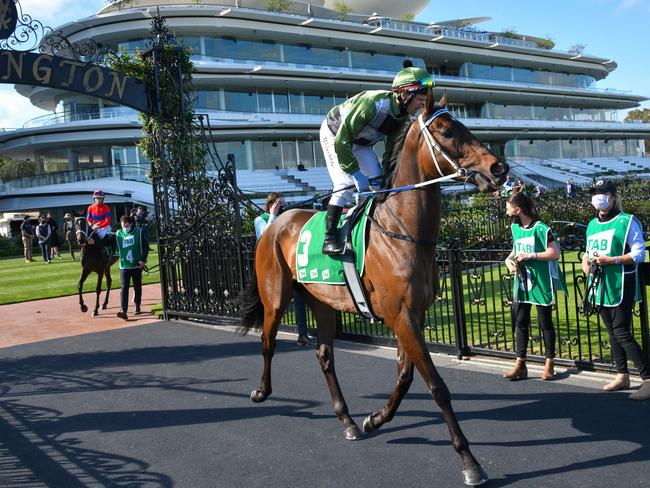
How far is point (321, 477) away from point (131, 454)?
5.14 ft

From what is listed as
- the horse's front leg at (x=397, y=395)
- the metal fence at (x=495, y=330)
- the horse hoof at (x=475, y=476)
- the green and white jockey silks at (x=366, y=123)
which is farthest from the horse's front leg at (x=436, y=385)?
the metal fence at (x=495, y=330)

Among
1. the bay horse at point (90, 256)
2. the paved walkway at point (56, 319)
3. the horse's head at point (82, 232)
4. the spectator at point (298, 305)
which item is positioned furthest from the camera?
the bay horse at point (90, 256)

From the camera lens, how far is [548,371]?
19.4ft

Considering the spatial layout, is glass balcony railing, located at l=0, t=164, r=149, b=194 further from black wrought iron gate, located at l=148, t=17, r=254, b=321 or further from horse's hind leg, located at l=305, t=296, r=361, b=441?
horse's hind leg, located at l=305, t=296, r=361, b=441

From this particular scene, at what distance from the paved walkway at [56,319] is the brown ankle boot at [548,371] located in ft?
22.8

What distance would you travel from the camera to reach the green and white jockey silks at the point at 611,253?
523 centimetres

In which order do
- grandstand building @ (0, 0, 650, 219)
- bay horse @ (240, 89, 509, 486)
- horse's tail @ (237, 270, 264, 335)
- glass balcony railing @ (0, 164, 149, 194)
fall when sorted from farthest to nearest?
grandstand building @ (0, 0, 650, 219) → glass balcony railing @ (0, 164, 149, 194) → horse's tail @ (237, 270, 264, 335) → bay horse @ (240, 89, 509, 486)

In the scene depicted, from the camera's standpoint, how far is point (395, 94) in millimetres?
4559

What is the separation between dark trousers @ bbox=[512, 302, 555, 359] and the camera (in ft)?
19.5

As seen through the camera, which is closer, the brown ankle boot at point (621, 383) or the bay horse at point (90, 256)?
the brown ankle boot at point (621, 383)

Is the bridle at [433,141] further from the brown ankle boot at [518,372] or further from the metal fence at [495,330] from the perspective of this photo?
the brown ankle boot at [518,372]

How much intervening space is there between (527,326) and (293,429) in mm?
→ 2606

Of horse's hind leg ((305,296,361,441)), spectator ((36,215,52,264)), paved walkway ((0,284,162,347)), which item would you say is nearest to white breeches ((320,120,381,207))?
horse's hind leg ((305,296,361,441))

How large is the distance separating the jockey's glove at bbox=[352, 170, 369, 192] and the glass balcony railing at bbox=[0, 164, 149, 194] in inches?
1575
